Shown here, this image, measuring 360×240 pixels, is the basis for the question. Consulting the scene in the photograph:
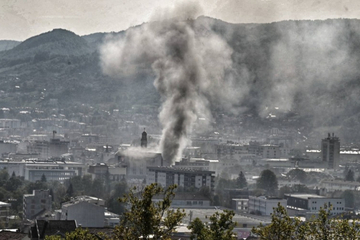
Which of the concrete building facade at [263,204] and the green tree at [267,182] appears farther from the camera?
the green tree at [267,182]

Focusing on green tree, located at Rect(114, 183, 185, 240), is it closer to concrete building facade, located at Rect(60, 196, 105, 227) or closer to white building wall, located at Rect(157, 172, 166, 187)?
concrete building facade, located at Rect(60, 196, 105, 227)

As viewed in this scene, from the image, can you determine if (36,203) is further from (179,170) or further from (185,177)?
(179,170)

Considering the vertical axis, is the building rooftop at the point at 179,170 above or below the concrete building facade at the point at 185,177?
above

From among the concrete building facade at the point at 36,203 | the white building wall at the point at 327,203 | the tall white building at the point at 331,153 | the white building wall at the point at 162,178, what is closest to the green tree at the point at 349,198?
the white building wall at the point at 327,203

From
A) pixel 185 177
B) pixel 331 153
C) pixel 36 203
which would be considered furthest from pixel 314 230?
pixel 331 153

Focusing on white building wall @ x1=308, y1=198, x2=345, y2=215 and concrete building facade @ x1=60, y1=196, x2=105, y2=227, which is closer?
concrete building facade @ x1=60, y1=196, x2=105, y2=227

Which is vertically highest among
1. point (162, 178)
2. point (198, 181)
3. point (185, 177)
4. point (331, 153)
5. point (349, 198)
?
point (331, 153)

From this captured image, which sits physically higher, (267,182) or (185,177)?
(185,177)

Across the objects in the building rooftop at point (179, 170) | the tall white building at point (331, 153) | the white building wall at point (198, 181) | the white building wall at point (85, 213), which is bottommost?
the white building wall at point (85, 213)

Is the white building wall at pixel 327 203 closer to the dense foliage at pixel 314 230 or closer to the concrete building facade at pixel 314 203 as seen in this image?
the concrete building facade at pixel 314 203

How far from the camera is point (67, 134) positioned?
19900 cm

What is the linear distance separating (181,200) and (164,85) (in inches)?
1445

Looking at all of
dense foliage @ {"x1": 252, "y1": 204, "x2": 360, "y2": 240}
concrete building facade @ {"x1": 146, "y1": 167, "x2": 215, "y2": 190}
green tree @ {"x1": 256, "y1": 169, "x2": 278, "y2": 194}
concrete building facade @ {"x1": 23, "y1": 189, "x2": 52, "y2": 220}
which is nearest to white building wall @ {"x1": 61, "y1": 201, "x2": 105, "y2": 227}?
concrete building facade @ {"x1": 23, "y1": 189, "x2": 52, "y2": 220}

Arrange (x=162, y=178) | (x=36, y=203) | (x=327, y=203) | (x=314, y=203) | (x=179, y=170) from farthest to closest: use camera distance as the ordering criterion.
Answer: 1. (x=162, y=178)
2. (x=179, y=170)
3. (x=314, y=203)
4. (x=327, y=203)
5. (x=36, y=203)
